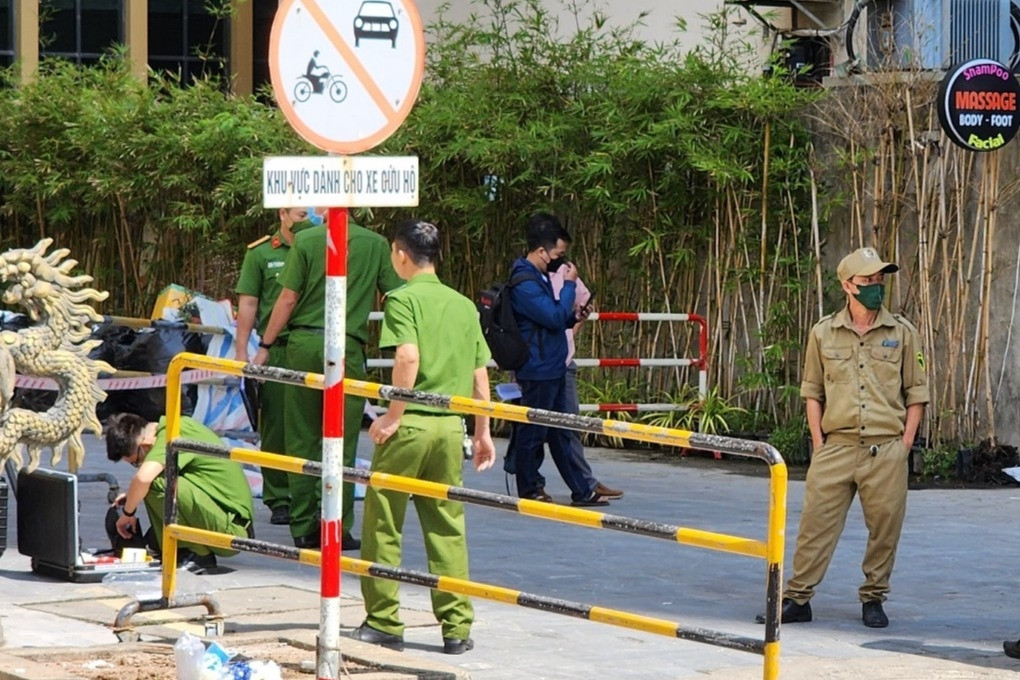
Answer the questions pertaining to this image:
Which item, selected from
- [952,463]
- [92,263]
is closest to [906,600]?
[952,463]

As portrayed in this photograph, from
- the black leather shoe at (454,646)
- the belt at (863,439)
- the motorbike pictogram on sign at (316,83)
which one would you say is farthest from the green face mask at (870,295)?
the motorbike pictogram on sign at (316,83)

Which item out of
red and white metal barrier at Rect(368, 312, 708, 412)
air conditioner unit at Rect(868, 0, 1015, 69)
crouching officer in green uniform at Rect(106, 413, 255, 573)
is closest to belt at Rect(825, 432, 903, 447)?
crouching officer in green uniform at Rect(106, 413, 255, 573)

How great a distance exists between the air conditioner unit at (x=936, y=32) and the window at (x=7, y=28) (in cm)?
1218

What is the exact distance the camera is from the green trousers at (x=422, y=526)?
7.80m

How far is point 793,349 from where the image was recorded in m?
15.0

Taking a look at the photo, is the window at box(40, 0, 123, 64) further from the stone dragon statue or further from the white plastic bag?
the white plastic bag

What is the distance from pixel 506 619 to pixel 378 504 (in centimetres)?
111

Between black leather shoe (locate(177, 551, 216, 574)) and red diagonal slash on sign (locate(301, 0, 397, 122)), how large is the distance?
3908 mm

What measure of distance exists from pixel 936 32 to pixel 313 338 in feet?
21.9

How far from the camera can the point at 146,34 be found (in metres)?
24.5

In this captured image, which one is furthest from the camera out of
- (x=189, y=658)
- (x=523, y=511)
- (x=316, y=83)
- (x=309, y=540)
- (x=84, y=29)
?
(x=84, y=29)

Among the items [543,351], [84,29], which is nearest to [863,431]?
[543,351]

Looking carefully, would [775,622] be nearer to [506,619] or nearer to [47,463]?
[506,619]

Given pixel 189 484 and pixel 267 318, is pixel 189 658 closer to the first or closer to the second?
pixel 189 484
